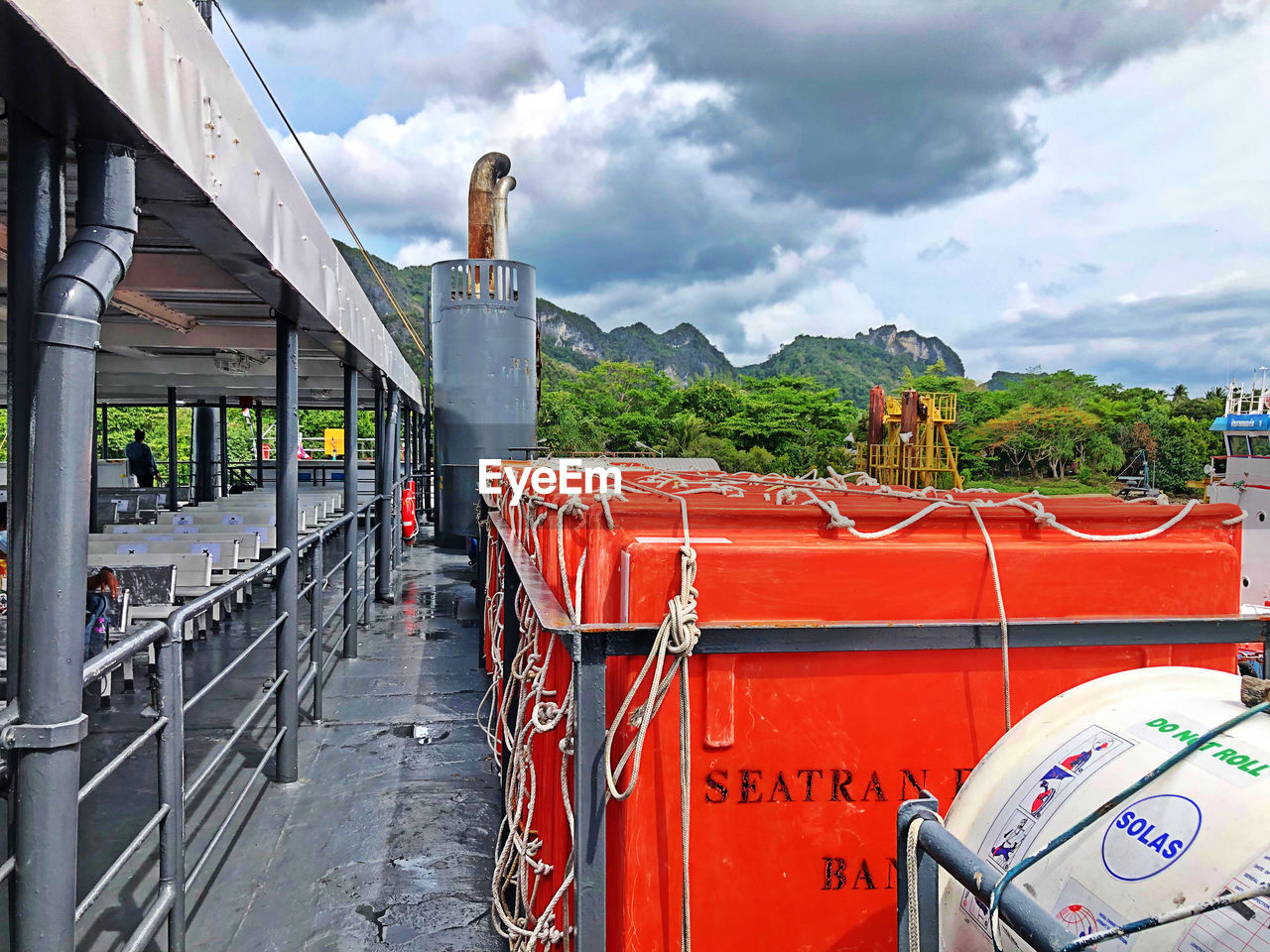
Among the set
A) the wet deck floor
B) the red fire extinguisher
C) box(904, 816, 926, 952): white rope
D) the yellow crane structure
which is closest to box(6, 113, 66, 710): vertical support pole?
the wet deck floor

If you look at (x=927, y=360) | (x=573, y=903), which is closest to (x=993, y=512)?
(x=573, y=903)

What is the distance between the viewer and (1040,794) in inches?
64.7

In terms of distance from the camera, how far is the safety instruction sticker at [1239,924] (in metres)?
1.13

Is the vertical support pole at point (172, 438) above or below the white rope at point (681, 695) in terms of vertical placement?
above

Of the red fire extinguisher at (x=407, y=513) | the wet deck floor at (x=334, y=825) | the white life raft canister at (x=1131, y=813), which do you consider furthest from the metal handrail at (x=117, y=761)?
the red fire extinguisher at (x=407, y=513)

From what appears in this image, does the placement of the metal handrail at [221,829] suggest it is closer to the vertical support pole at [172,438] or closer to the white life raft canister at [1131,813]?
the white life raft canister at [1131,813]

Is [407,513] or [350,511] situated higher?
[350,511]

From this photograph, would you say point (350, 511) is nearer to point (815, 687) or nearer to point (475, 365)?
point (815, 687)

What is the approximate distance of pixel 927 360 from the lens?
161875mm

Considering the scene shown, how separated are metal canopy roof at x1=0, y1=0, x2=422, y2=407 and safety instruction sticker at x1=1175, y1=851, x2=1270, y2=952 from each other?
7.05ft

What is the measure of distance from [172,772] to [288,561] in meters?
1.78

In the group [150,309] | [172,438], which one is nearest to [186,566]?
[150,309]

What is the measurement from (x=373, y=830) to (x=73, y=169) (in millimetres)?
2906

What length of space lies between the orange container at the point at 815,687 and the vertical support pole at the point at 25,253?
118 centimetres
